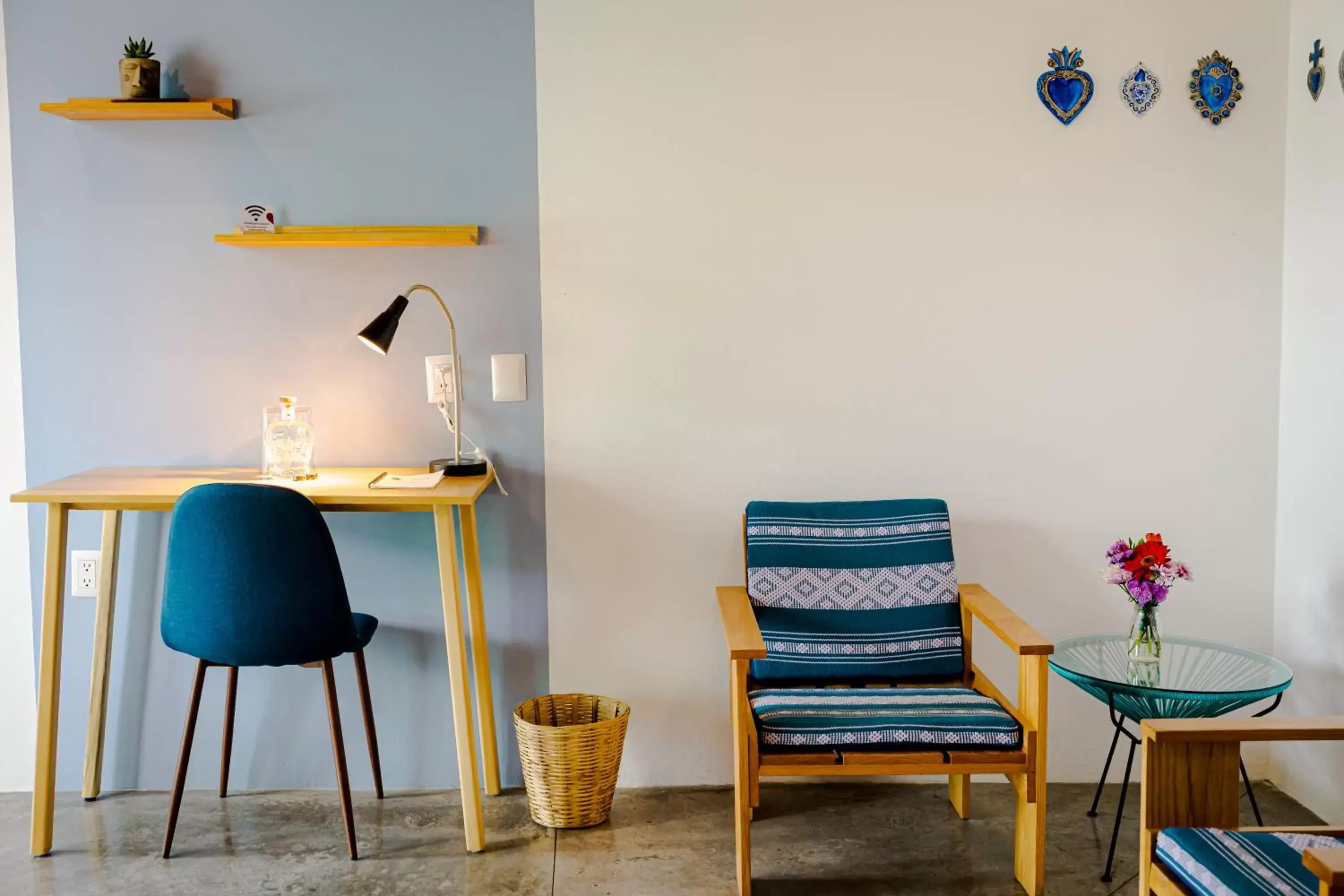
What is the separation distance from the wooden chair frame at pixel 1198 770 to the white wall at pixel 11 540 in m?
2.76

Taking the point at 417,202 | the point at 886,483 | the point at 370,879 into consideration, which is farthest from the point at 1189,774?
the point at 417,202

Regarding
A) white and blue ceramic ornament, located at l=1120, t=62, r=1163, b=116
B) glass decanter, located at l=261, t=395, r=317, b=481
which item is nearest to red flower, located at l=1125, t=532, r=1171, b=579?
white and blue ceramic ornament, located at l=1120, t=62, r=1163, b=116

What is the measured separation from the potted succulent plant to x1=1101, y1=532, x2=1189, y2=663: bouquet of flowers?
2583 mm

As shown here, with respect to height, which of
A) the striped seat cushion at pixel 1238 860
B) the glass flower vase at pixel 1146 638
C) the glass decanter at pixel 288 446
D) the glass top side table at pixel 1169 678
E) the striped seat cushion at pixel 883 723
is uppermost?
the glass decanter at pixel 288 446

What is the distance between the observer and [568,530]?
3084 millimetres

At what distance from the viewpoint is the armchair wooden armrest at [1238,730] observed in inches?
75.7

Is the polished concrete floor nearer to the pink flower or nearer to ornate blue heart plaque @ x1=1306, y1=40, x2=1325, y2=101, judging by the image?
the pink flower

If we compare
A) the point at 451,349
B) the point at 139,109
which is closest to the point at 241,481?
the point at 451,349

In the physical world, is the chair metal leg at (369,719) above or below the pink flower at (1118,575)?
below

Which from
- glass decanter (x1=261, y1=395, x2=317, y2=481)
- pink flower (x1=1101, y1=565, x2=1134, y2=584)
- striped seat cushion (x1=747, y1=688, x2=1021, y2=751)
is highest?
glass decanter (x1=261, y1=395, x2=317, y2=481)

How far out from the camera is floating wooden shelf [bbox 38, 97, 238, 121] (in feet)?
9.31

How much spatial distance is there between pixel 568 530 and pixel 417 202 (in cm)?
95

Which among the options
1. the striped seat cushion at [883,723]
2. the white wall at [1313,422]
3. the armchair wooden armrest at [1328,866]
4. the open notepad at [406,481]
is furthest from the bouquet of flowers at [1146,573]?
the open notepad at [406,481]

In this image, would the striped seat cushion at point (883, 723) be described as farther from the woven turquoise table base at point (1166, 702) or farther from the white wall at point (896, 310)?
the white wall at point (896, 310)
